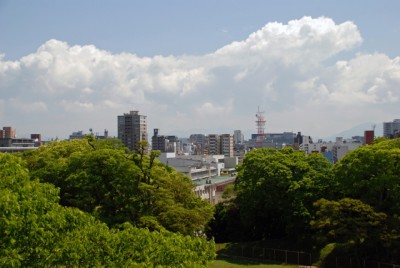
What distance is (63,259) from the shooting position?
16.6 meters

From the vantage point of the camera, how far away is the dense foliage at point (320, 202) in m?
32.2

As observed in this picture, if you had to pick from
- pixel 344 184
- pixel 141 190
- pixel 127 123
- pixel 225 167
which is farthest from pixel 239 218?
pixel 127 123

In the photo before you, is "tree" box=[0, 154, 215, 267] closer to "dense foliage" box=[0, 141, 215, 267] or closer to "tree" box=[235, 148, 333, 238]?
"dense foliage" box=[0, 141, 215, 267]

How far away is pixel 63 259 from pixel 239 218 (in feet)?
93.6

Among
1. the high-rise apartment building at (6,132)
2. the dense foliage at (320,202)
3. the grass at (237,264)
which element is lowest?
the grass at (237,264)

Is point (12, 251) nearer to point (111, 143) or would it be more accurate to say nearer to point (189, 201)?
point (189, 201)

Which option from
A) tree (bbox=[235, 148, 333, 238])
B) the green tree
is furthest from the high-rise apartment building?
the green tree

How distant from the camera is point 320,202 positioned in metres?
33.5

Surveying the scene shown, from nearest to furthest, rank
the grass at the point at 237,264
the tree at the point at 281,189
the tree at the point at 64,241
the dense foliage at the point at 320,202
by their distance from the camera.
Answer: the tree at the point at 64,241 → the dense foliage at the point at 320,202 → the grass at the point at 237,264 → the tree at the point at 281,189

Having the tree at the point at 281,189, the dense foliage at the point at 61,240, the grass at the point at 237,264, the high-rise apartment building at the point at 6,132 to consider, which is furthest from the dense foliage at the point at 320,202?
the high-rise apartment building at the point at 6,132

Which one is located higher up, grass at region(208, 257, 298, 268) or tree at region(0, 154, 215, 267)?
tree at region(0, 154, 215, 267)

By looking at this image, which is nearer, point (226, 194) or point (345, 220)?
point (345, 220)

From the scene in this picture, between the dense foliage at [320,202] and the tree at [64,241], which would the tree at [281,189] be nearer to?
the dense foliage at [320,202]

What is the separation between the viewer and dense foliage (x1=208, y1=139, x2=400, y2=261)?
3216 cm
